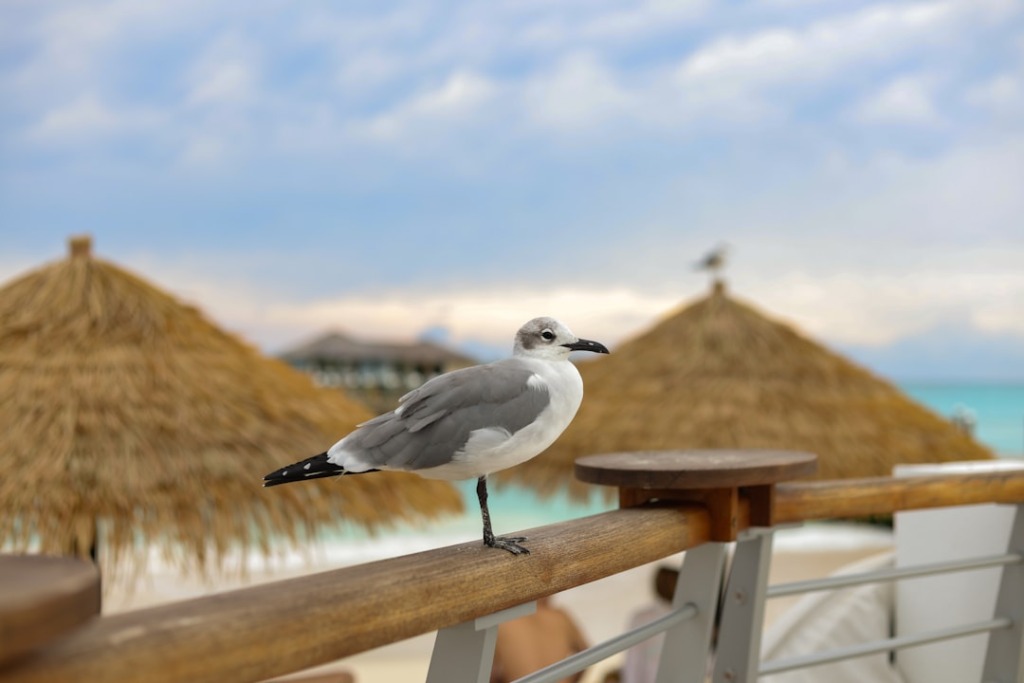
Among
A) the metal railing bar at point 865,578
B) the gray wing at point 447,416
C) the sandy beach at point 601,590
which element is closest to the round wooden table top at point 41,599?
the gray wing at point 447,416

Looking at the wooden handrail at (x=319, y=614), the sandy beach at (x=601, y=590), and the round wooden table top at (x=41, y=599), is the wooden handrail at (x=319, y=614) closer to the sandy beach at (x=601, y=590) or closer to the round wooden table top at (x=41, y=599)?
the round wooden table top at (x=41, y=599)

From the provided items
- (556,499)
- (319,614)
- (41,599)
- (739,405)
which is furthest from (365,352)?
(41,599)

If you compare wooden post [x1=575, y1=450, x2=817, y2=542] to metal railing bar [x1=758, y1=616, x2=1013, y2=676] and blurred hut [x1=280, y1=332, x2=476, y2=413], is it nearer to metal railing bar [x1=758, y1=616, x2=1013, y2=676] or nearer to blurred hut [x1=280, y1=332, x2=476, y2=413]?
metal railing bar [x1=758, y1=616, x2=1013, y2=676]

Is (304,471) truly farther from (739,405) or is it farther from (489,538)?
(739,405)

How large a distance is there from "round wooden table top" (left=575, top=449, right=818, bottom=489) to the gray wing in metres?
0.39

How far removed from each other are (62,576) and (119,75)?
31.3 metres

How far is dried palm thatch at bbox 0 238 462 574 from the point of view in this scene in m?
3.40

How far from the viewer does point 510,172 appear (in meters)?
36.1

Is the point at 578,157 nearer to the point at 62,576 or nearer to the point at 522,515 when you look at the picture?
the point at 522,515

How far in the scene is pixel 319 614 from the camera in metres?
0.82

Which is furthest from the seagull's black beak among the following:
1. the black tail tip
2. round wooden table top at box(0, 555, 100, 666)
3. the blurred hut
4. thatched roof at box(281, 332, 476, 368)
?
thatched roof at box(281, 332, 476, 368)

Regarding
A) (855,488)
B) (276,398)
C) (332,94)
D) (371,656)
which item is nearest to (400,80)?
(332,94)

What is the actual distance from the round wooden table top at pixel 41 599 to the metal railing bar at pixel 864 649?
1178mm

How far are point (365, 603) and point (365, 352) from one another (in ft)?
80.8
